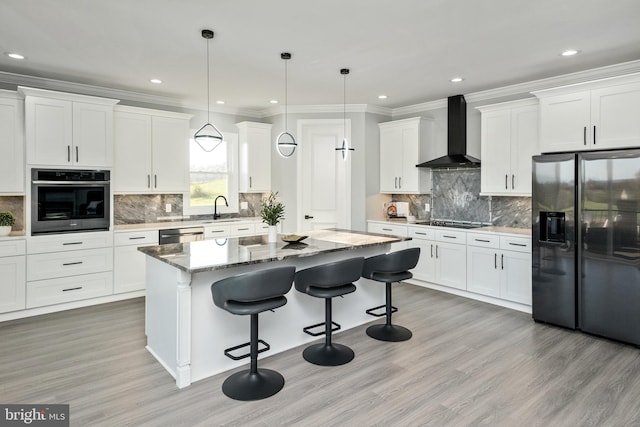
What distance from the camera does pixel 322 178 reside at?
646 cm

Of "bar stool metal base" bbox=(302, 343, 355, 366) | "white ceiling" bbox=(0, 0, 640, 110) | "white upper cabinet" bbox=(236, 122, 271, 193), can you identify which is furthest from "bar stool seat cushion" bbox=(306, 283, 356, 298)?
"white upper cabinet" bbox=(236, 122, 271, 193)

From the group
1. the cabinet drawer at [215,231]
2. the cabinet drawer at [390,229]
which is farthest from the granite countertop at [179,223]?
the cabinet drawer at [390,229]

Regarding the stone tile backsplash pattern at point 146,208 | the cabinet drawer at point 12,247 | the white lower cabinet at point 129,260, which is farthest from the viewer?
the stone tile backsplash pattern at point 146,208

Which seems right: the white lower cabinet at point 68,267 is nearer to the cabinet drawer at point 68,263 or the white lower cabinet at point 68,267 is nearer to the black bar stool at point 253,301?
the cabinet drawer at point 68,263

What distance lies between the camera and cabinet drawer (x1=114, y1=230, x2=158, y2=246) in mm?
5055

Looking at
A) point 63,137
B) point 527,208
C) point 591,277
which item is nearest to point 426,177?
point 527,208

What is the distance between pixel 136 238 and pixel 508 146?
4873 millimetres

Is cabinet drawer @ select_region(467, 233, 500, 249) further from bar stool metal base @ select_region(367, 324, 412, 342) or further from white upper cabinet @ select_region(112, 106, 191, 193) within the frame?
white upper cabinet @ select_region(112, 106, 191, 193)

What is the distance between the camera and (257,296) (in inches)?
109

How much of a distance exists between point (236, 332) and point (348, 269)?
3.43ft

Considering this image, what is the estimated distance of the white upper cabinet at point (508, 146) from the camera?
4.89m

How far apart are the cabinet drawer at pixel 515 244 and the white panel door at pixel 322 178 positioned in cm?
233

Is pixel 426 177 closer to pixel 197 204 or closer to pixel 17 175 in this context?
pixel 197 204

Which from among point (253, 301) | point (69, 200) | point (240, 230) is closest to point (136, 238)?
point (69, 200)
